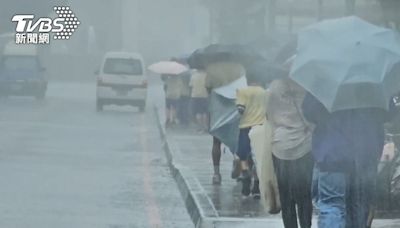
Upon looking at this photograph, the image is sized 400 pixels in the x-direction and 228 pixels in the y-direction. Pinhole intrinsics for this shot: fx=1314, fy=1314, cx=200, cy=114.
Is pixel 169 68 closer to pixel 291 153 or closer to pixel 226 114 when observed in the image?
pixel 226 114

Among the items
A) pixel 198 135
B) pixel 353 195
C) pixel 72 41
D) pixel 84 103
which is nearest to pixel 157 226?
pixel 353 195

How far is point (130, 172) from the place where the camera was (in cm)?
2017

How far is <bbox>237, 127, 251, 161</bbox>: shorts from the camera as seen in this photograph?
15711mm

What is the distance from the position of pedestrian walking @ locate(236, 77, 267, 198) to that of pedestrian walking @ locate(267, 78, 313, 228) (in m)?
3.72

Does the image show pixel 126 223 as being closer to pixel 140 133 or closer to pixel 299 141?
pixel 299 141

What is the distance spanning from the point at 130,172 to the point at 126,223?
20.7ft

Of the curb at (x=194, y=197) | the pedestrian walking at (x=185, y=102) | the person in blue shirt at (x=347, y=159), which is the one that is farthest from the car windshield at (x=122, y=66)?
the person in blue shirt at (x=347, y=159)

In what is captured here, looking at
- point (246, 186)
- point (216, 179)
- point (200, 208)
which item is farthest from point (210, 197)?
point (216, 179)

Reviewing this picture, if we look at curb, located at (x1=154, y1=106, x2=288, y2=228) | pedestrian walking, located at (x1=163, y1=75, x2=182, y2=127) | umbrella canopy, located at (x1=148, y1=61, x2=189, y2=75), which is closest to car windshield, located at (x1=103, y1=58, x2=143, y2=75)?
pedestrian walking, located at (x1=163, y1=75, x2=182, y2=127)

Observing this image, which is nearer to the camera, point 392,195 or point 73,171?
point 392,195

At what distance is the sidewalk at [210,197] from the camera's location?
1313 centimetres

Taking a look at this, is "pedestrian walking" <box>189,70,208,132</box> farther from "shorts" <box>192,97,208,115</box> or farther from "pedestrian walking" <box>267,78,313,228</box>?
"pedestrian walking" <box>267,78,313,228</box>

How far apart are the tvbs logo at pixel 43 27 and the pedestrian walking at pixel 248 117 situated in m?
37.1

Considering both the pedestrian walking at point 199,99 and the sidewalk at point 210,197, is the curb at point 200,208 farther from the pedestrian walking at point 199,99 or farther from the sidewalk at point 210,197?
the pedestrian walking at point 199,99
